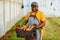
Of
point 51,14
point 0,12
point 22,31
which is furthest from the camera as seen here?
point 51,14

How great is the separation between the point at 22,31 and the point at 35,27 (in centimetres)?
24

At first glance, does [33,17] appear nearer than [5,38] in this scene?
Yes

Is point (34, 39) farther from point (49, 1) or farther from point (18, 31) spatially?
point (49, 1)

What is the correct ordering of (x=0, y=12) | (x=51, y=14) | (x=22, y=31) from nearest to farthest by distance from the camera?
1. (x=22, y=31)
2. (x=0, y=12)
3. (x=51, y=14)

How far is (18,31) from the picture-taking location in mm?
3467

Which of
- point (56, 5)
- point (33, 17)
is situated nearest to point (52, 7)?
point (56, 5)

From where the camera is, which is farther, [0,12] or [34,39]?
[0,12]

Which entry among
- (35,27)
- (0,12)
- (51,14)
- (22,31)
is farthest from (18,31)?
(51,14)

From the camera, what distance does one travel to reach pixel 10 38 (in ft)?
24.3

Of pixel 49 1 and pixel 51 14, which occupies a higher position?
pixel 49 1

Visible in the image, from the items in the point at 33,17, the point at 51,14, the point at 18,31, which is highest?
the point at 33,17

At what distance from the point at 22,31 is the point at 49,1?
1412 cm

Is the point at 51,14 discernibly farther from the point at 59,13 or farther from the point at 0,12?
the point at 0,12

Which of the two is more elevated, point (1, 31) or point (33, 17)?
point (33, 17)
